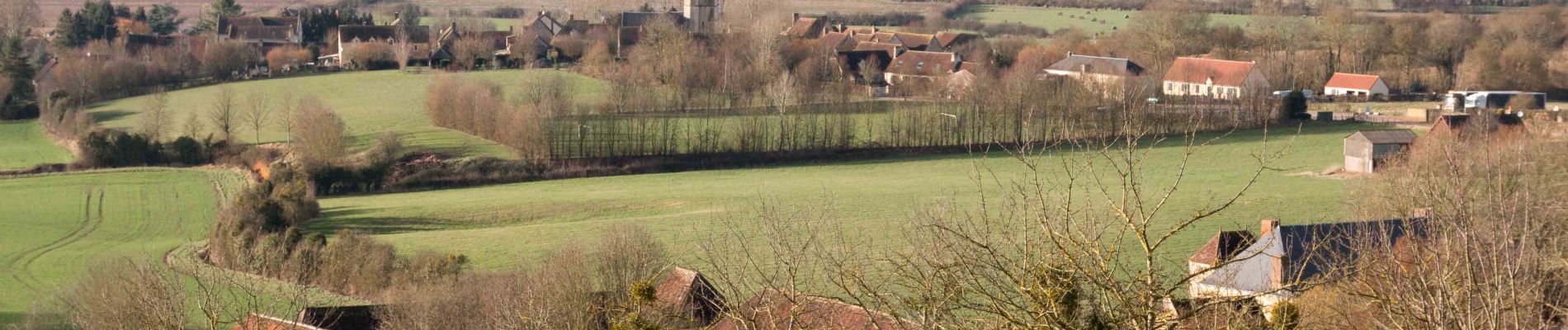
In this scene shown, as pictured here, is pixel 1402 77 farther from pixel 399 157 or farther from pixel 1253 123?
pixel 399 157

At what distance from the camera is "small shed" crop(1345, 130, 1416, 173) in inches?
1491

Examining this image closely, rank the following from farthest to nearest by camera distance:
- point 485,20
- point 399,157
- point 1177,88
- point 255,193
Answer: point 485,20 → point 1177,88 → point 399,157 → point 255,193

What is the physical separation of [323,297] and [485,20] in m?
77.1

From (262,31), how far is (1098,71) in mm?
48653

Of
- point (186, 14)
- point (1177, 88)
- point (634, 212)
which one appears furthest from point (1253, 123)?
point (186, 14)

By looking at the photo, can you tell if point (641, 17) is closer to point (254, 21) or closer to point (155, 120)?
point (254, 21)

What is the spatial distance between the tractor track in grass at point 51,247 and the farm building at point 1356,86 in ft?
157

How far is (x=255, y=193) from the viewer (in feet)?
110

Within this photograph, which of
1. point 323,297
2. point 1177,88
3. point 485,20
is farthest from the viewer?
point 485,20

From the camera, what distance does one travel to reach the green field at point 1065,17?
96188 mm

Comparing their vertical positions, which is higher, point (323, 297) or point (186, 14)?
point (186, 14)

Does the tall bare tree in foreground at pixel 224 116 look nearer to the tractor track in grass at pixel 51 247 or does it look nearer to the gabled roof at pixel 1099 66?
the tractor track in grass at pixel 51 247

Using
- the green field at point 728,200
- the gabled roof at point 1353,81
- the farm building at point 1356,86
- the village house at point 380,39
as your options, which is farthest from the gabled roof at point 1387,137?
the village house at point 380,39

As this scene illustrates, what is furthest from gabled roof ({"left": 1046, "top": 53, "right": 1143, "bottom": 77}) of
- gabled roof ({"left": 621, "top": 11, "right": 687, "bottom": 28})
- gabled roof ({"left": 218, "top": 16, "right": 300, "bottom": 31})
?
gabled roof ({"left": 218, "top": 16, "right": 300, "bottom": 31})
